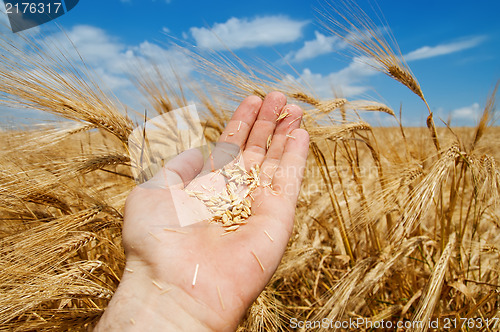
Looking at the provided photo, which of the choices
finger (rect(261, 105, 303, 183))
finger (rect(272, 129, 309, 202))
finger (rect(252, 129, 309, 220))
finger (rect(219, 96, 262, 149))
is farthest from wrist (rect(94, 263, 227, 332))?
finger (rect(219, 96, 262, 149))

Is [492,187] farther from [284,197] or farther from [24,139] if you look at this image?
[24,139]

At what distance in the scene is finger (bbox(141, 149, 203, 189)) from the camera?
1545mm

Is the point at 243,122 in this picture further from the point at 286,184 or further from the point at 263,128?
the point at 286,184

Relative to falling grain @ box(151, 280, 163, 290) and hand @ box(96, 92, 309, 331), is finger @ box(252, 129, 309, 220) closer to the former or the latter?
hand @ box(96, 92, 309, 331)

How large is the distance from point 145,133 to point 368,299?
62.7 inches

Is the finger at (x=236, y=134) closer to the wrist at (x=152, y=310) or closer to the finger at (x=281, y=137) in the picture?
the finger at (x=281, y=137)

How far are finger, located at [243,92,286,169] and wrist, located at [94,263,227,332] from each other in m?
0.98

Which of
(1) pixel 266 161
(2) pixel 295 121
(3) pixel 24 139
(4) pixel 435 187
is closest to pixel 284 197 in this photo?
(1) pixel 266 161

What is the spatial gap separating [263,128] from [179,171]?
2.04ft

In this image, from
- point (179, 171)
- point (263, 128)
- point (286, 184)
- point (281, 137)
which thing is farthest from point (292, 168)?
point (179, 171)

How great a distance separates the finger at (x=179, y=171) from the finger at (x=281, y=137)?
15.4 inches

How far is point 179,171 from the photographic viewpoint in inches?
66.1

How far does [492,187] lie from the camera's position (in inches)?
64.1

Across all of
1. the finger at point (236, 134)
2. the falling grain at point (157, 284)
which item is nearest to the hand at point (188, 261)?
the falling grain at point (157, 284)
